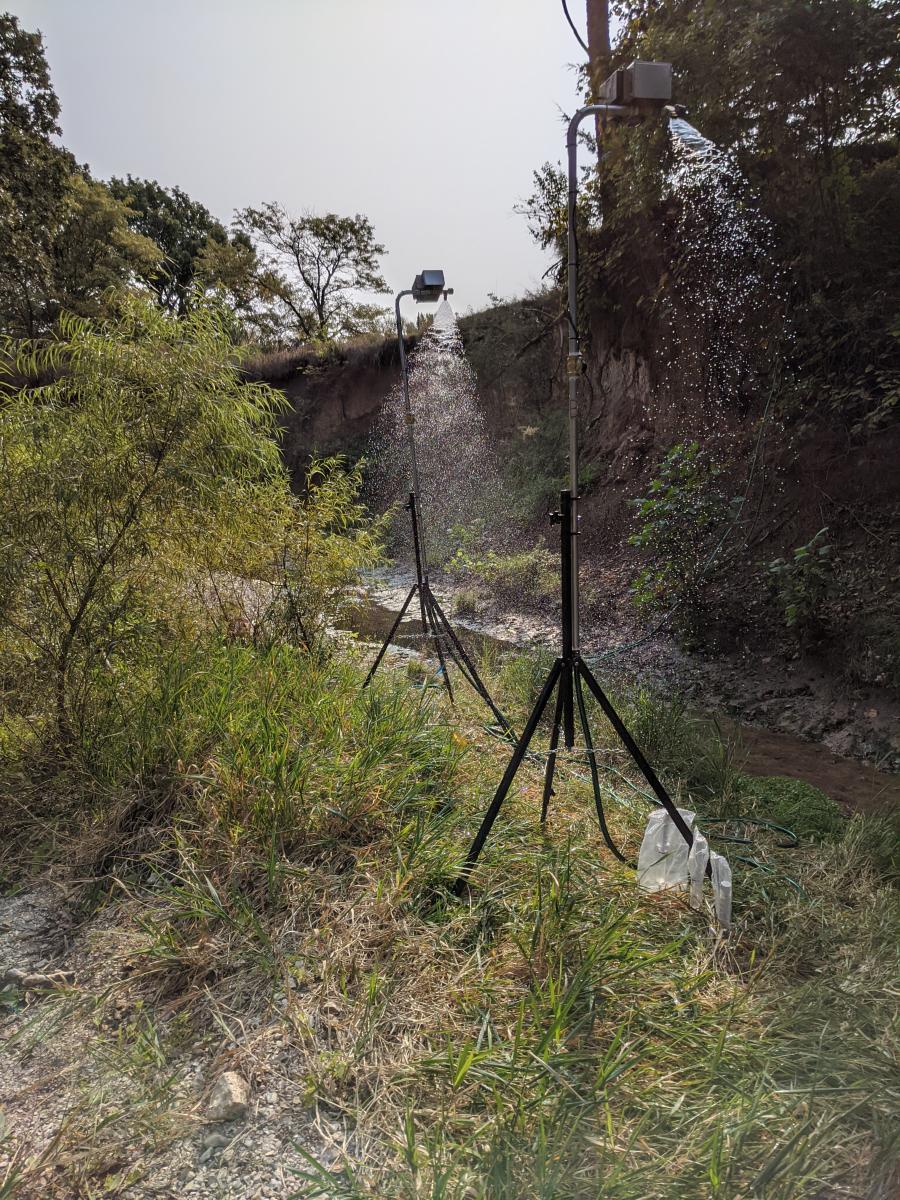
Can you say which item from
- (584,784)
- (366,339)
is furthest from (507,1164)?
(366,339)

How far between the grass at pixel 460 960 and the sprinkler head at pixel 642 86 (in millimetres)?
2098

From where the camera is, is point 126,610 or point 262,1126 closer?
point 262,1126

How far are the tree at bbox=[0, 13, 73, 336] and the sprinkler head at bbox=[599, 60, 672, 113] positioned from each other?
14855 mm

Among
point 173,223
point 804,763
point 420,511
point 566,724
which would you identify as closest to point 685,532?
point 804,763

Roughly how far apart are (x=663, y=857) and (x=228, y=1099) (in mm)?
1269

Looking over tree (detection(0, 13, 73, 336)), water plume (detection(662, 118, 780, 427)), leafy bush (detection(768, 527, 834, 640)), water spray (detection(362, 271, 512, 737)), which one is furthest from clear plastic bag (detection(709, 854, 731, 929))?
tree (detection(0, 13, 73, 336))

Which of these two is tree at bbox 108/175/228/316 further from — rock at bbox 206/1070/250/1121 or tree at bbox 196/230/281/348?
rock at bbox 206/1070/250/1121

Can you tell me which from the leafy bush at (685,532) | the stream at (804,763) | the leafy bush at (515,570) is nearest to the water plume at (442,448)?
the leafy bush at (515,570)

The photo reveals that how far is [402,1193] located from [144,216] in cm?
2551

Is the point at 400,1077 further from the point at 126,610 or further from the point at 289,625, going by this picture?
the point at 289,625

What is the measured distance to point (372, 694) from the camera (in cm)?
282

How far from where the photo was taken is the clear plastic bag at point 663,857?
6.35 feet

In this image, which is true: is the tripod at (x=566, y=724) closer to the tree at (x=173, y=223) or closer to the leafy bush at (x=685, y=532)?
the leafy bush at (x=685, y=532)

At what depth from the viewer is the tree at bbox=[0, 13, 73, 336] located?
43.0ft
